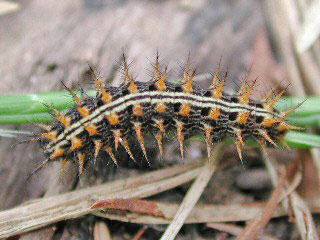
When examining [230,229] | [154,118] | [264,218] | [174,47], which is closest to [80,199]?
[154,118]

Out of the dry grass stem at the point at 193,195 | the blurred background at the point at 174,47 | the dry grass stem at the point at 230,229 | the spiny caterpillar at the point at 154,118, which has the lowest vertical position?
the dry grass stem at the point at 230,229

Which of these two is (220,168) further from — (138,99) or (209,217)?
(138,99)

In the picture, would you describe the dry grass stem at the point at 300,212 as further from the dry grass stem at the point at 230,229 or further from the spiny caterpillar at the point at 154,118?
the spiny caterpillar at the point at 154,118

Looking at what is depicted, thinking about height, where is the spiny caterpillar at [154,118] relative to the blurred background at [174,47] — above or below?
below

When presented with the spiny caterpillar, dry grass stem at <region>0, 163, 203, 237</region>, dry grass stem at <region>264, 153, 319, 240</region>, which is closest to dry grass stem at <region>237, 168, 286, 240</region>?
dry grass stem at <region>264, 153, 319, 240</region>

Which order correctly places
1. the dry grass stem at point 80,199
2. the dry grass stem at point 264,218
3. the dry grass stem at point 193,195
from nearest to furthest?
the dry grass stem at point 80,199 → the dry grass stem at point 193,195 → the dry grass stem at point 264,218

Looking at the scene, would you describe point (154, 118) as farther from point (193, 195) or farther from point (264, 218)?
point (264, 218)

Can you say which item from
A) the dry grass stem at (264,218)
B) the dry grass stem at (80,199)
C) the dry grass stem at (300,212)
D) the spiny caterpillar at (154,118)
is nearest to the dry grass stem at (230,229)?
the dry grass stem at (264,218)
